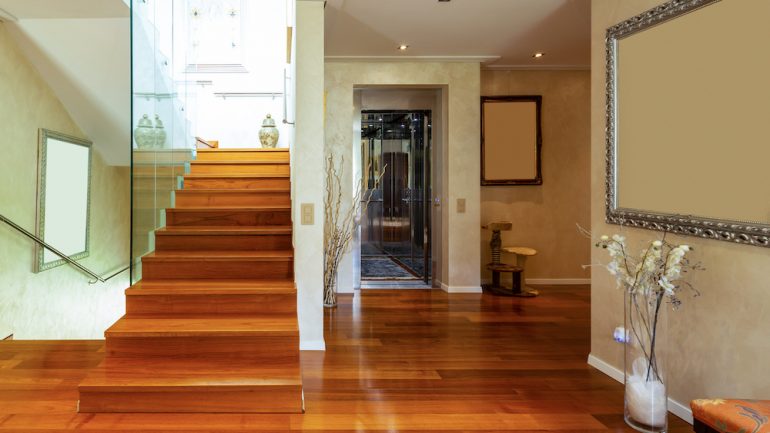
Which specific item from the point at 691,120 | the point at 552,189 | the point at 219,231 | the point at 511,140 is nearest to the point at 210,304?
the point at 219,231

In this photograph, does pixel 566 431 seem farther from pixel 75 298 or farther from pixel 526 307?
pixel 75 298

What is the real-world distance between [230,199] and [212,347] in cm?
198

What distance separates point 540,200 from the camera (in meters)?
6.14

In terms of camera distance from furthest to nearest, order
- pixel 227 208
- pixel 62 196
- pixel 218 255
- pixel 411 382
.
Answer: pixel 62 196 < pixel 227 208 < pixel 218 255 < pixel 411 382

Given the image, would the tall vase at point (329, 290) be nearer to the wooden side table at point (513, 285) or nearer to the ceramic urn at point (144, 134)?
the wooden side table at point (513, 285)

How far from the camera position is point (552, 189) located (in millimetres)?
6148

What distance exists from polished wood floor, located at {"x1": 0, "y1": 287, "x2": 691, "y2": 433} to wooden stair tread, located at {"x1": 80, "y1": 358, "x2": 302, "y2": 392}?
14 cm

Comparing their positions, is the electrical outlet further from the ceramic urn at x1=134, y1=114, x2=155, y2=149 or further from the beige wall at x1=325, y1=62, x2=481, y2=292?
the beige wall at x1=325, y1=62, x2=481, y2=292

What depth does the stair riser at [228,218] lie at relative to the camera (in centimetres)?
414

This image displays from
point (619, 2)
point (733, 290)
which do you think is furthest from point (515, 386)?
point (619, 2)

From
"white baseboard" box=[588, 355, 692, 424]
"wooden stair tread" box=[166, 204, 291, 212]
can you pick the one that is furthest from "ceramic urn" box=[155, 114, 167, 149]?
"white baseboard" box=[588, 355, 692, 424]

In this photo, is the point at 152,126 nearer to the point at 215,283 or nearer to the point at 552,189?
the point at 215,283

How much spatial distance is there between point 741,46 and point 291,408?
103 inches

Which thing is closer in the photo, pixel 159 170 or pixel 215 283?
pixel 215 283
